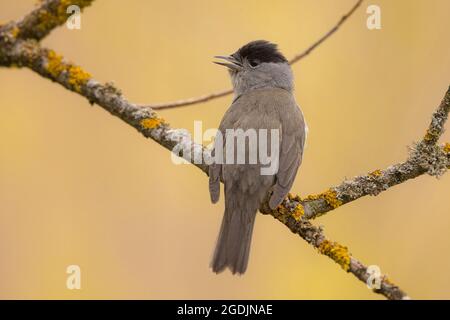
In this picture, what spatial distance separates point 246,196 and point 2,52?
5.73 feet

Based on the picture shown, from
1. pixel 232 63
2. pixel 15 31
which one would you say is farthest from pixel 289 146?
pixel 15 31

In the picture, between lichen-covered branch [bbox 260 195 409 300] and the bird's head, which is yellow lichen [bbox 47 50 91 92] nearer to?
lichen-covered branch [bbox 260 195 409 300]

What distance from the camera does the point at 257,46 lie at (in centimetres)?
525

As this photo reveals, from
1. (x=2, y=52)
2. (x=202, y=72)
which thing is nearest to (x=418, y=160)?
(x=2, y=52)

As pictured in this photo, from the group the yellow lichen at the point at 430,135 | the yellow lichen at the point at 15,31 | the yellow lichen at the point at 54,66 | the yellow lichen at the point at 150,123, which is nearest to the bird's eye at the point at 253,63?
the yellow lichen at the point at 150,123

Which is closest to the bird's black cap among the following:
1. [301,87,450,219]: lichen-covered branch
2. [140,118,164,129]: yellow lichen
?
[140,118,164,129]: yellow lichen

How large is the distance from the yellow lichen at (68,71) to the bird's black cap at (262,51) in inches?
79.9

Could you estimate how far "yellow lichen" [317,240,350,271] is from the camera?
3.04 metres

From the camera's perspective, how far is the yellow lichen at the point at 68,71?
139 inches

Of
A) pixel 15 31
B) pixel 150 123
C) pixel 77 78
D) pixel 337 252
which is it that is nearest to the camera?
pixel 337 252

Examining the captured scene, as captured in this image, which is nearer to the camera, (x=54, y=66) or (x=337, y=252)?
(x=337, y=252)

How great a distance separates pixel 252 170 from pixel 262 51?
1.50 m

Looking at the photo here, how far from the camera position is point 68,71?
3.54 m

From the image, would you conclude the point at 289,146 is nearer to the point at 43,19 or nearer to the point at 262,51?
the point at 262,51
